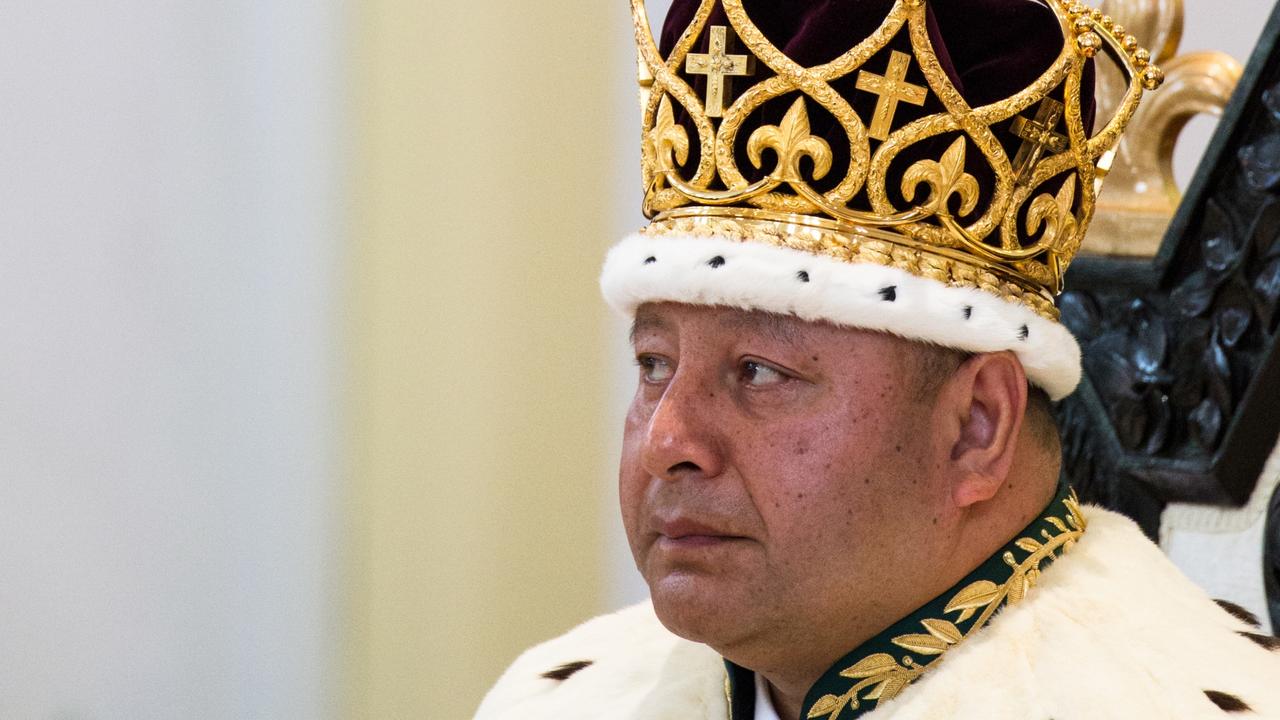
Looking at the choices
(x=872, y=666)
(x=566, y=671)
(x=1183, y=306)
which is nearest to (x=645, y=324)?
(x=872, y=666)

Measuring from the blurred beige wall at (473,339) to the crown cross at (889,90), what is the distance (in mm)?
2000

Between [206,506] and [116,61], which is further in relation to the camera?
[206,506]

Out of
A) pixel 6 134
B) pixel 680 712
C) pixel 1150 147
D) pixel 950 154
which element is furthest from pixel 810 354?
pixel 6 134

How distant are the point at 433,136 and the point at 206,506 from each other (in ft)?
3.15

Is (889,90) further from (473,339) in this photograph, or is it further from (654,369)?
(473,339)

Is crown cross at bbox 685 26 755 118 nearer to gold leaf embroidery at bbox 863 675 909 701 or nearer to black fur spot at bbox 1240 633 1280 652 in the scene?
gold leaf embroidery at bbox 863 675 909 701

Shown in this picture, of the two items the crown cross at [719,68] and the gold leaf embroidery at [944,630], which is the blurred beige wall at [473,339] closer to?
the crown cross at [719,68]

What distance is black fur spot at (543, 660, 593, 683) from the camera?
176cm

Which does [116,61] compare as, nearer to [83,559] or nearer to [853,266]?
[83,559]

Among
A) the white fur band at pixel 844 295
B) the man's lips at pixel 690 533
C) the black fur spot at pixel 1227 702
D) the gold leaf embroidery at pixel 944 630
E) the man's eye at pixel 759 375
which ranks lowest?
the black fur spot at pixel 1227 702

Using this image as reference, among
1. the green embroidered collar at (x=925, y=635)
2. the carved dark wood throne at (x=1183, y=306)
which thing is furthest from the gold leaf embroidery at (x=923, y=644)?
the carved dark wood throne at (x=1183, y=306)

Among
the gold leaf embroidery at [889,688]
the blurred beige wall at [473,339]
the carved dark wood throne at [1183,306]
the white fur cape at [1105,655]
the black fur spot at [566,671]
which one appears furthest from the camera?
the blurred beige wall at [473,339]

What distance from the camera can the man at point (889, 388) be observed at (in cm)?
133

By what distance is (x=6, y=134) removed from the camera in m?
2.75
